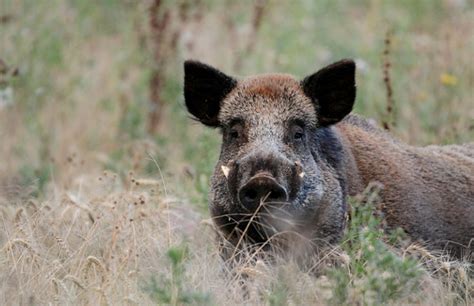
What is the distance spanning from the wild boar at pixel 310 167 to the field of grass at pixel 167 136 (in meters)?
0.21

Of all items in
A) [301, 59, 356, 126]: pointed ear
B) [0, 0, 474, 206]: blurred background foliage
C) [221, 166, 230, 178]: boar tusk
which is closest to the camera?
[221, 166, 230, 178]: boar tusk

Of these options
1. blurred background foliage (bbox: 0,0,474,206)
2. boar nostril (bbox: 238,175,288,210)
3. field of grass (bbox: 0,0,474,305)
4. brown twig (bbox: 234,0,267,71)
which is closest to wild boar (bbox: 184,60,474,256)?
boar nostril (bbox: 238,175,288,210)

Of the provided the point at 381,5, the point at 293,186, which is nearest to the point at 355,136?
the point at 293,186

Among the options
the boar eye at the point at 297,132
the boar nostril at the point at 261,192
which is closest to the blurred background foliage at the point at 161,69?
the boar eye at the point at 297,132

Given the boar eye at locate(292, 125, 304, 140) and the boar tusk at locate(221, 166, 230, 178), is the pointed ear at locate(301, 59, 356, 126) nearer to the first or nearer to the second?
the boar eye at locate(292, 125, 304, 140)

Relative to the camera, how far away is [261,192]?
6.22 metres

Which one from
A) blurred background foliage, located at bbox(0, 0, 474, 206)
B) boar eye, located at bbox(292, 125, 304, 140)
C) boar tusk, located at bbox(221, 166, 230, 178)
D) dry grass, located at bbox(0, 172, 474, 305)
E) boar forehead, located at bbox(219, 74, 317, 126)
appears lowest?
blurred background foliage, located at bbox(0, 0, 474, 206)

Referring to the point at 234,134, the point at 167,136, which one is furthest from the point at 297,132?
the point at 167,136

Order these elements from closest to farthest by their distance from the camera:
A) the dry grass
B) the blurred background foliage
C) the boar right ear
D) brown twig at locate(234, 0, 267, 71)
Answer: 1. the dry grass
2. the boar right ear
3. the blurred background foliage
4. brown twig at locate(234, 0, 267, 71)

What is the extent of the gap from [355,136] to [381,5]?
7748 mm

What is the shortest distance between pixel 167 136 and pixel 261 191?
6044 millimetres

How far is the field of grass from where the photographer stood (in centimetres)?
609

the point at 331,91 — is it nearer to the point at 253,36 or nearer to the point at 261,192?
the point at 261,192

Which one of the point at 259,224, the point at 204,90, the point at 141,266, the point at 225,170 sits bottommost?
the point at 141,266
